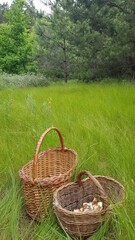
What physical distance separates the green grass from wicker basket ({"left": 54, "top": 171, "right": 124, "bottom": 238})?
56mm

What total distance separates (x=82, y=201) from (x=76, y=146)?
2.51 feet

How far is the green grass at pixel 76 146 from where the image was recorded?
1562 millimetres

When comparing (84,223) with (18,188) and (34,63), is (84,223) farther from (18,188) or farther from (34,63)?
(34,63)

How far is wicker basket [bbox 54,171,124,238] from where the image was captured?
1.46 m

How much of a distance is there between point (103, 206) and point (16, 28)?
14.7 m

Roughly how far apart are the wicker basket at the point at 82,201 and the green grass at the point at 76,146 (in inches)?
2.2

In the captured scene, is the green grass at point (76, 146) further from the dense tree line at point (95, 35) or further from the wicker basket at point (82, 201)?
the dense tree line at point (95, 35)

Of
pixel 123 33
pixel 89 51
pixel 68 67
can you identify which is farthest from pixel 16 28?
pixel 123 33

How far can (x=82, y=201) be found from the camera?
1848 mm

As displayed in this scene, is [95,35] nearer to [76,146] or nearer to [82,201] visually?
[76,146]

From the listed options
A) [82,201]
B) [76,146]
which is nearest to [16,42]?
[76,146]

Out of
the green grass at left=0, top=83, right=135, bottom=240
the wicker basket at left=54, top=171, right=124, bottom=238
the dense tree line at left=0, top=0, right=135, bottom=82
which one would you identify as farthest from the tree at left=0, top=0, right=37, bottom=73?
the wicker basket at left=54, top=171, right=124, bottom=238

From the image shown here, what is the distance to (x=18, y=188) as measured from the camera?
2002mm

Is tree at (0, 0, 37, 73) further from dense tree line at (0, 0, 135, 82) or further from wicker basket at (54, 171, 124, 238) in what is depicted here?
wicker basket at (54, 171, 124, 238)
